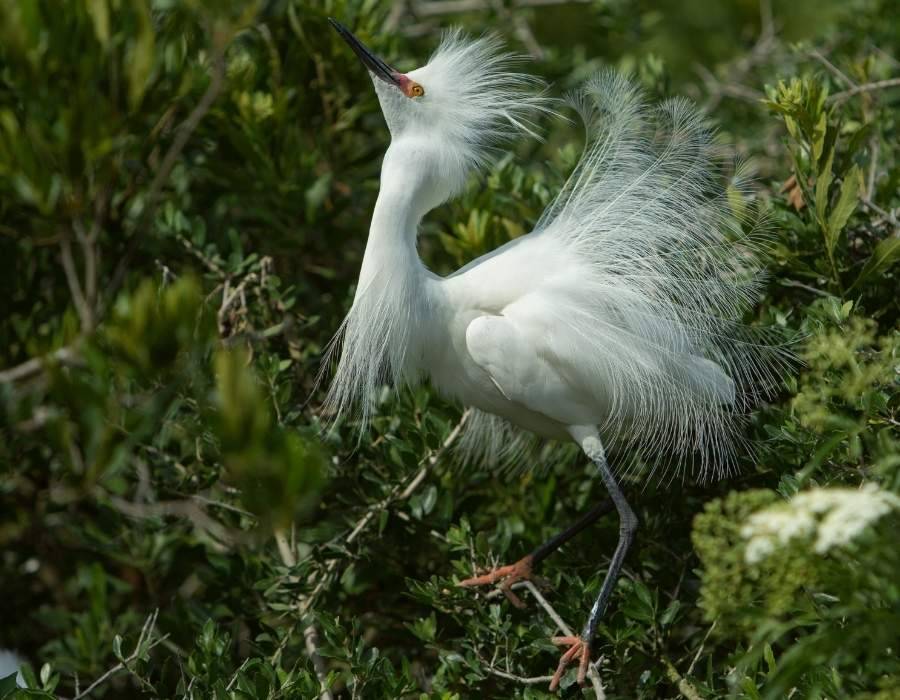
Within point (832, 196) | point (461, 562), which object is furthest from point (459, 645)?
point (832, 196)

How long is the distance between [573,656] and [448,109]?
144 cm

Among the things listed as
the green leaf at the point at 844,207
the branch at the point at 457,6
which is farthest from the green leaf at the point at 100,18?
the branch at the point at 457,6

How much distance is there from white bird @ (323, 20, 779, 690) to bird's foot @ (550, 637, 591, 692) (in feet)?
0.23

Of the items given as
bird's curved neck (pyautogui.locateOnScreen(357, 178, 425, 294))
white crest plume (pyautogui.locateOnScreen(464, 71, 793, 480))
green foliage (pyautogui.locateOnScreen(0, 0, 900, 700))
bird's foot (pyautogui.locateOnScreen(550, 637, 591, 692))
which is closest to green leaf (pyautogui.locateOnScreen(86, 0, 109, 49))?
green foliage (pyautogui.locateOnScreen(0, 0, 900, 700))

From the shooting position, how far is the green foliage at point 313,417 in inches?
64.8

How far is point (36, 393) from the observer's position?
5.91 ft

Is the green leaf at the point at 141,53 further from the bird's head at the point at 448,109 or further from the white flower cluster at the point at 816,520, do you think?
the white flower cluster at the point at 816,520

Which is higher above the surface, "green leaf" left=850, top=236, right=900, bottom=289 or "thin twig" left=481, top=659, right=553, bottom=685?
"green leaf" left=850, top=236, right=900, bottom=289

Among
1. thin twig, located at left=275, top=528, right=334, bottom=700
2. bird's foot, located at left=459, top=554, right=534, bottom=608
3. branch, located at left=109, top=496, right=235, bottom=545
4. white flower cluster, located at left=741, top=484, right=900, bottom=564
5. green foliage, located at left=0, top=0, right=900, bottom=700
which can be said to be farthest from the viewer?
branch, located at left=109, top=496, right=235, bottom=545

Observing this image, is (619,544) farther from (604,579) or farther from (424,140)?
(424,140)

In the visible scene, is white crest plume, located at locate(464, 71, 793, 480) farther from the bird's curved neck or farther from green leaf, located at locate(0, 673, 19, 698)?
green leaf, located at locate(0, 673, 19, 698)

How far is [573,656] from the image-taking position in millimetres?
2363

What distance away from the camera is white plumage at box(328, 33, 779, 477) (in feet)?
8.50

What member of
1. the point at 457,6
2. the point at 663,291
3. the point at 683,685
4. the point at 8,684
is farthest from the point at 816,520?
the point at 457,6
